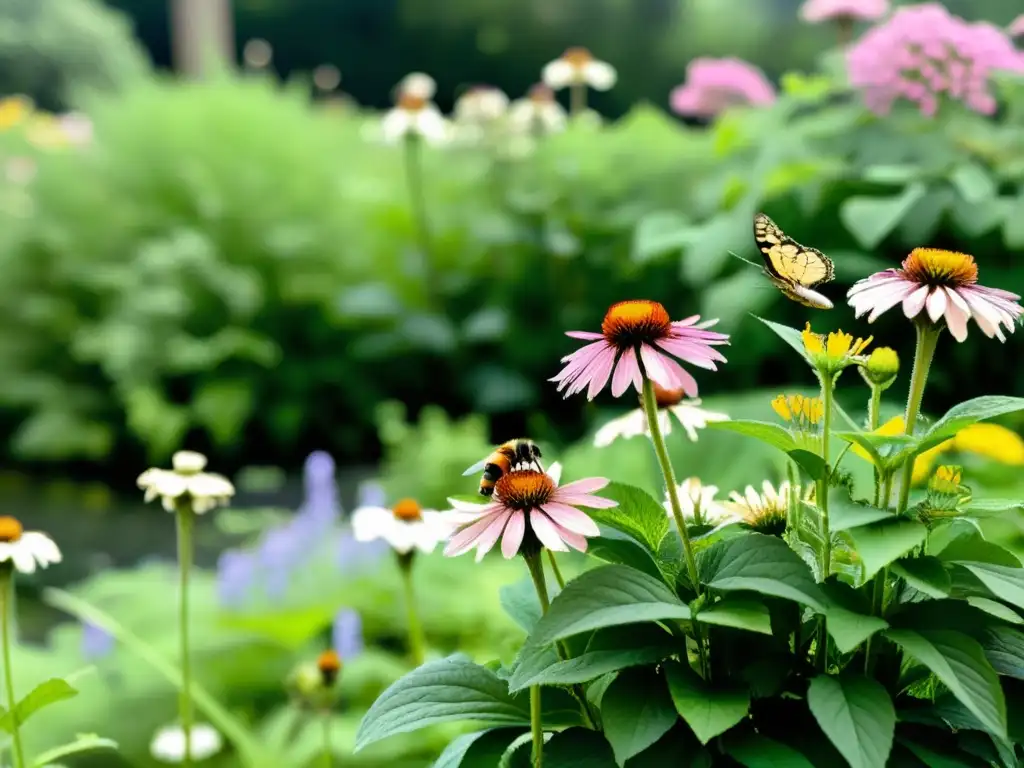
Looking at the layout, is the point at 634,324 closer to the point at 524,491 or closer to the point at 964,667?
the point at 524,491

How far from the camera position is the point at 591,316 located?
2791 mm

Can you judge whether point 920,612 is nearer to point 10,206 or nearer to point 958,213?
point 958,213

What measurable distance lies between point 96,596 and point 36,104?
7.34 metres

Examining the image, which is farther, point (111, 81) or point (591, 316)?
point (111, 81)

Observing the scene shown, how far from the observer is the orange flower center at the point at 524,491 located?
554mm

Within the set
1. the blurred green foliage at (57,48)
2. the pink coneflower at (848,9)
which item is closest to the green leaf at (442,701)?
the pink coneflower at (848,9)

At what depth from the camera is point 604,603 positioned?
0.51 meters

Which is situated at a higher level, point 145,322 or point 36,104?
point 36,104

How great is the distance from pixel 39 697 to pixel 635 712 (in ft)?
1.34

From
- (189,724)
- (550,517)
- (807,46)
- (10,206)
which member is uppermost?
(807,46)

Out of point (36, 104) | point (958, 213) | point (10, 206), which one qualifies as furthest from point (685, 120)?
point (958, 213)

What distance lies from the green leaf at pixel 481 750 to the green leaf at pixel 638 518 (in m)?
0.13

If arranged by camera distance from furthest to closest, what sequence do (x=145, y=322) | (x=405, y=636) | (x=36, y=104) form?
(x=36, y=104), (x=145, y=322), (x=405, y=636)

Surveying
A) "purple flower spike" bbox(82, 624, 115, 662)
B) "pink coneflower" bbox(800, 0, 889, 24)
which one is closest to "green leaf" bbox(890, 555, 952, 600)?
"purple flower spike" bbox(82, 624, 115, 662)
